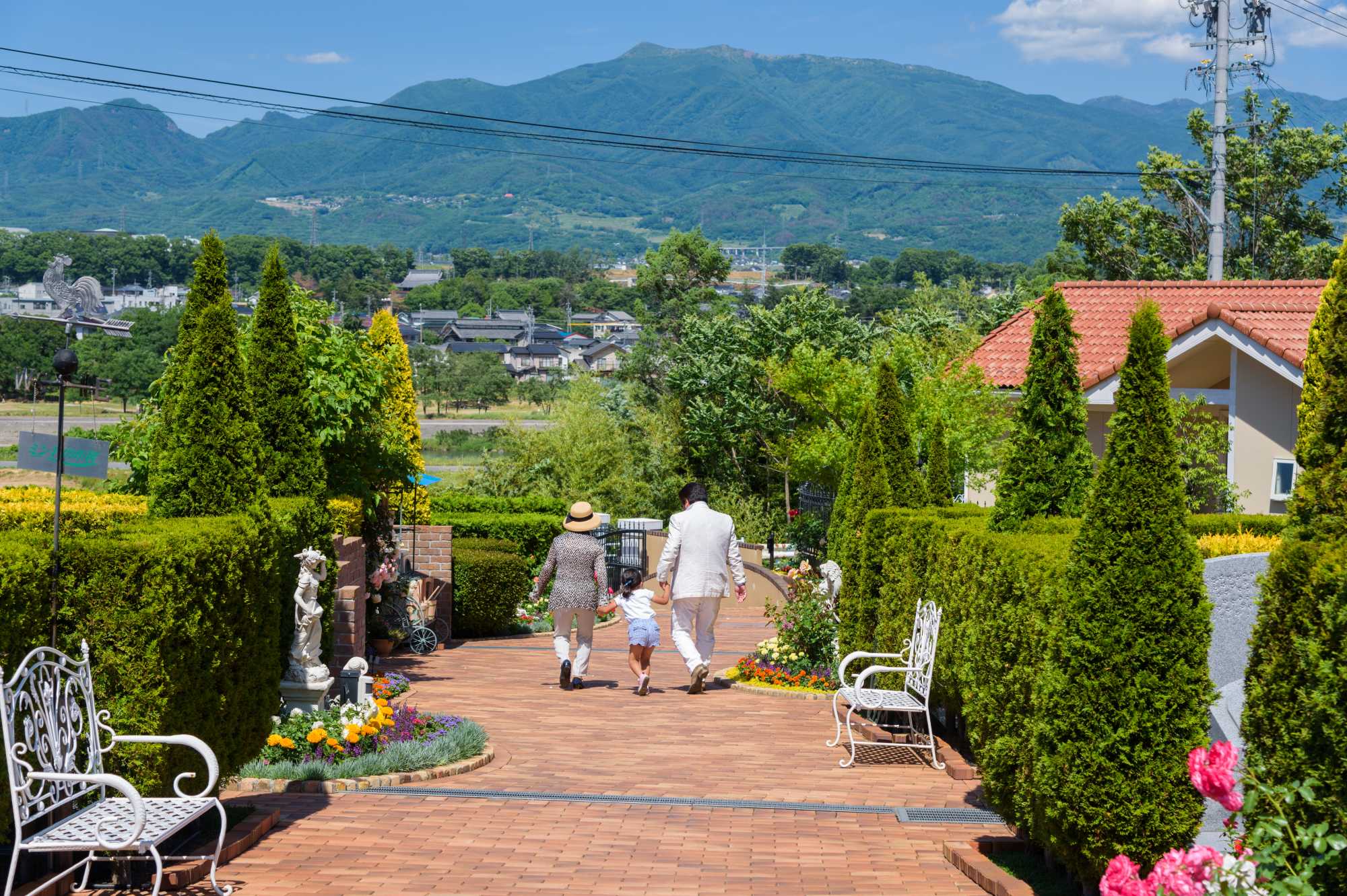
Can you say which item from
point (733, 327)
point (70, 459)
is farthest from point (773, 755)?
point (733, 327)

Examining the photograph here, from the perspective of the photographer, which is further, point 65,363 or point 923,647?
point 923,647

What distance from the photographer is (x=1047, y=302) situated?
8.83 metres

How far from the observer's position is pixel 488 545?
67.9 feet

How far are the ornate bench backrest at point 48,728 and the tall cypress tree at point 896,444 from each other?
8.51 m

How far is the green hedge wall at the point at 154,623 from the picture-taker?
5320 mm

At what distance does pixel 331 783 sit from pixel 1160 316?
17861 mm

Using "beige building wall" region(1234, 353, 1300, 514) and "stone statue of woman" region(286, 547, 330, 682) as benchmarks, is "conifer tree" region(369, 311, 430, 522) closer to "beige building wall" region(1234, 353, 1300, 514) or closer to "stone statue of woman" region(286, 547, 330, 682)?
"stone statue of woman" region(286, 547, 330, 682)

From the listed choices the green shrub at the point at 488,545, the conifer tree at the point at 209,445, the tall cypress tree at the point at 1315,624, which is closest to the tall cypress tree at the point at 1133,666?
the tall cypress tree at the point at 1315,624

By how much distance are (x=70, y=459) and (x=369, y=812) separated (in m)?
2.49

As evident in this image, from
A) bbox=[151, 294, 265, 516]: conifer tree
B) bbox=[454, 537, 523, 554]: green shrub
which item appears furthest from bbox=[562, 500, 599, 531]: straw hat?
bbox=[454, 537, 523, 554]: green shrub

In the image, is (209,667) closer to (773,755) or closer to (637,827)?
(637,827)

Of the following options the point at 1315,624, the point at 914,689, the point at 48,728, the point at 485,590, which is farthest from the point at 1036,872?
the point at 485,590

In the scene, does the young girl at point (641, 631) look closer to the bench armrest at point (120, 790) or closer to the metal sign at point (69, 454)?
the metal sign at point (69, 454)

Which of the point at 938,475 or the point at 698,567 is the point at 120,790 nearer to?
the point at 698,567
